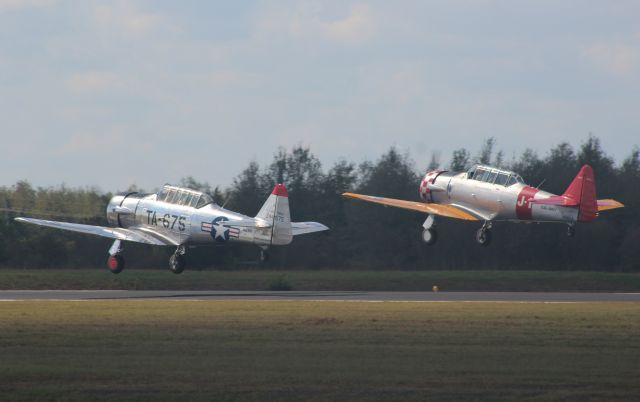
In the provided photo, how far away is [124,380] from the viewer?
61.8ft

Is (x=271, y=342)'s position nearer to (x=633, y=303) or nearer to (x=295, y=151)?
(x=633, y=303)

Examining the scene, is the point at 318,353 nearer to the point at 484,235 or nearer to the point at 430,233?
the point at 484,235

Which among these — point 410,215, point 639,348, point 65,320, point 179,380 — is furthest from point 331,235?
point 179,380

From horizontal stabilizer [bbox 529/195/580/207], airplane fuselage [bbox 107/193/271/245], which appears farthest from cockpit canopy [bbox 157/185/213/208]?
horizontal stabilizer [bbox 529/195/580/207]

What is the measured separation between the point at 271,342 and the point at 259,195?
53256mm

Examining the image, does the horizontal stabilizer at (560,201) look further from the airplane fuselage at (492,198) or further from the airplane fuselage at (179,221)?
the airplane fuselage at (179,221)

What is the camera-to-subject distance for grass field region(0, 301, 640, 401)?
1814cm

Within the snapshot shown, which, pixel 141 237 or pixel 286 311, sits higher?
pixel 141 237

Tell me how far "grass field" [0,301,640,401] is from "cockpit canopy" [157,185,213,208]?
38.7ft

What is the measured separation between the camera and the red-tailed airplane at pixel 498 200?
43594 mm

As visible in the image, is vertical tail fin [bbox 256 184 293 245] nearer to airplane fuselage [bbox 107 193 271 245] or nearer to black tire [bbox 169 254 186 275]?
airplane fuselage [bbox 107 193 271 245]

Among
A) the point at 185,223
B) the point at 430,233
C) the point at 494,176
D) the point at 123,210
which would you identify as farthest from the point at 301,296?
the point at 123,210

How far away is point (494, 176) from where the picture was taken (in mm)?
47281

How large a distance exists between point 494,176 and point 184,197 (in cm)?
1319
